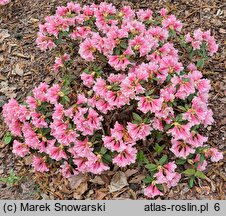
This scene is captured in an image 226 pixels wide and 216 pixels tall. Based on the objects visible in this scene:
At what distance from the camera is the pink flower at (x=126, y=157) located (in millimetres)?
3014

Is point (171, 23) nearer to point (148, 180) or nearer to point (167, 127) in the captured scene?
point (167, 127)

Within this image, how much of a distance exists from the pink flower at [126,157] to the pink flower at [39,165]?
0.55 metres

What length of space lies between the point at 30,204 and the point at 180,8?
89.9 inches

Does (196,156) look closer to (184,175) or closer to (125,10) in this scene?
(184,175)

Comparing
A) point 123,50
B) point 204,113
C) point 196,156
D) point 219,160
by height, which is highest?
point 123,50

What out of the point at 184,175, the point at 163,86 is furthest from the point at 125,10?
the point at 184,175

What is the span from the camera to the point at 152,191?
3.10m

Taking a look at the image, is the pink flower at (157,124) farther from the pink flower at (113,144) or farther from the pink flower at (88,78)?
the pink flower at (88,78)

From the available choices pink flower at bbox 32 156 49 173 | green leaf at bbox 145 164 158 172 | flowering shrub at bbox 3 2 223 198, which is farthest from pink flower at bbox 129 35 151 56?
pink flower at bbox 32 156 49 173

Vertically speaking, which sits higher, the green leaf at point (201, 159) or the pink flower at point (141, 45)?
the pink flower at point (141, 45)

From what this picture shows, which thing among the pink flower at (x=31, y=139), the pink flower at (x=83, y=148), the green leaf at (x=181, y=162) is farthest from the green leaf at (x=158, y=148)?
the pink flower at (x=31, y=139)

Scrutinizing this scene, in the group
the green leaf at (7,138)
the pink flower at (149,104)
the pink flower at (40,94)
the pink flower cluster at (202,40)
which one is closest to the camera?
the pink flower at (149,104)

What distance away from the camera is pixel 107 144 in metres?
3.02

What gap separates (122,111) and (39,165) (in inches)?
27.3
